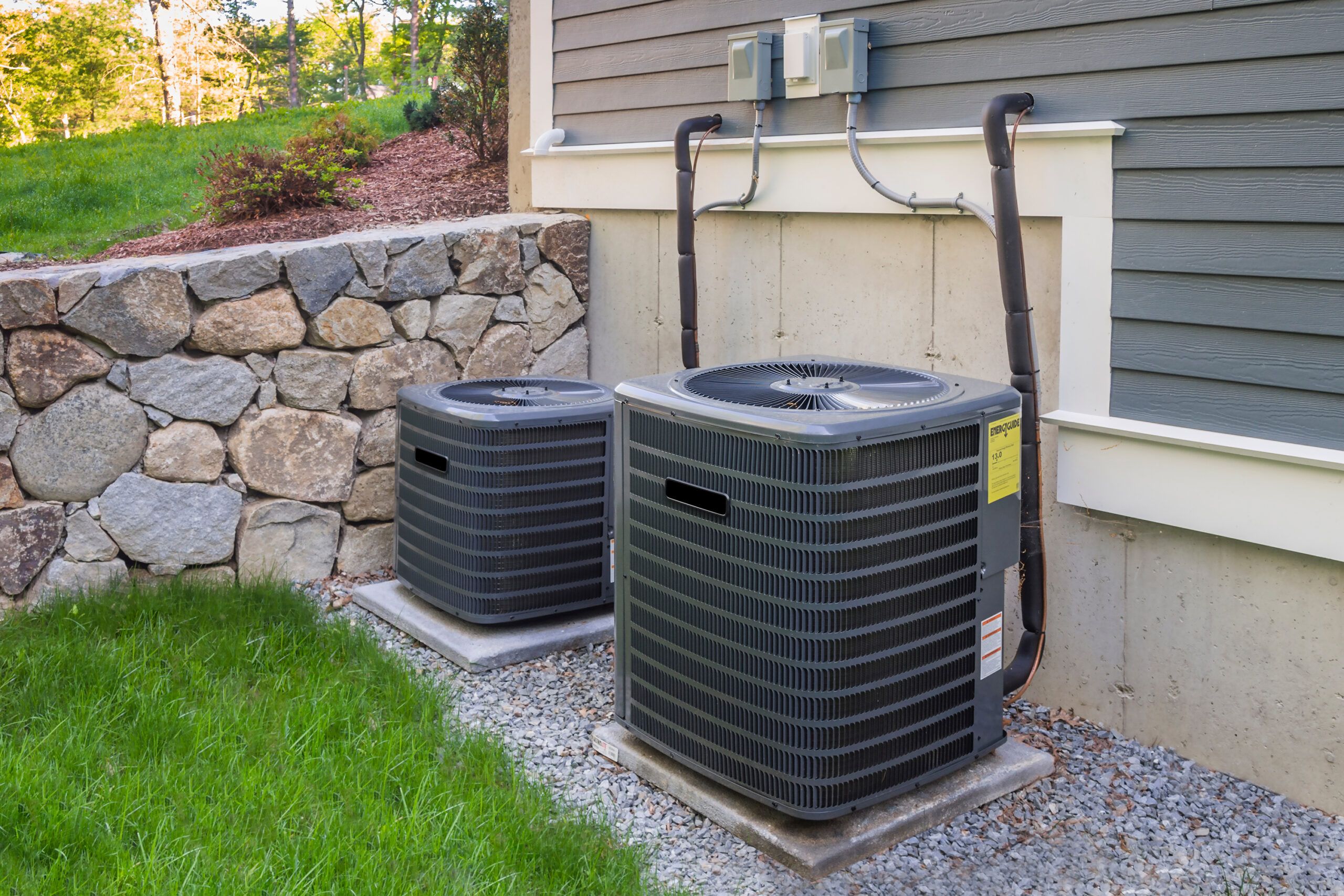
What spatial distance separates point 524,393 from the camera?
3840 mm

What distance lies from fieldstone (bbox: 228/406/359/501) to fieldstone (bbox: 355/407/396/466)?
4 cm

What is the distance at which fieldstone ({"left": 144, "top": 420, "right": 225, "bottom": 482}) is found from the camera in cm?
388

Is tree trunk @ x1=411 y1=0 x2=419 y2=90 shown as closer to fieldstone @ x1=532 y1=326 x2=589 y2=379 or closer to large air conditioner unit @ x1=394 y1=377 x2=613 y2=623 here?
fieldstone @ x1=532 y1=326 x2=589 y2=379

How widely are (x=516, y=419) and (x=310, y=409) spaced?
109 cm

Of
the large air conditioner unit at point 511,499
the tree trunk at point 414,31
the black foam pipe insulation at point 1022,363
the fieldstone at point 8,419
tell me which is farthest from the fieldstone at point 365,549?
the tree trunk at point 414,31

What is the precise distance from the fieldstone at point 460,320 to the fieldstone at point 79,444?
1179 millimetres

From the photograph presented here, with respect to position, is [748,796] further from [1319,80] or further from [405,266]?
[405,266]

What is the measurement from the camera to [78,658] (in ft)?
10.3

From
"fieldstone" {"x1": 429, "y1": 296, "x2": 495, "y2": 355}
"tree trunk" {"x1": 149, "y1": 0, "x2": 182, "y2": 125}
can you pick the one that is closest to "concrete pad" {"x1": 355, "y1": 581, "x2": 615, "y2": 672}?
"fieldstone" {"x1": 429, "y1": 296, "x2": 495, "y2": 355}

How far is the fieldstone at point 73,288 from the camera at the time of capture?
11.9 ft

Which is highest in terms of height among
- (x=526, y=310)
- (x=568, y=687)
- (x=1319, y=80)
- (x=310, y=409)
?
(x=1319, y=80)

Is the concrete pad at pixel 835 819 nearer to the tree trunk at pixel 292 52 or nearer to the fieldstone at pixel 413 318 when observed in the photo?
the fieldstone at pixel 413 318

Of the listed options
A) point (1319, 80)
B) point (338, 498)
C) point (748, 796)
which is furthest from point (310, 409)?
point (1319, 80)

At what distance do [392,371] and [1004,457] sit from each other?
262 centimetres
